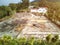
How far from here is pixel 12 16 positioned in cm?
361

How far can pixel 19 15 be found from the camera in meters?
3.60

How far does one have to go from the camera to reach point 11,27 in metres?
3.53

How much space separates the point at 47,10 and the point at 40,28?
0.90 ft

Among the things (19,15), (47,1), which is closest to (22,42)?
(19,15)

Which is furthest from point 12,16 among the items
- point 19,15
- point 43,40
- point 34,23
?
point 43,40

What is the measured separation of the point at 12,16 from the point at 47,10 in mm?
483

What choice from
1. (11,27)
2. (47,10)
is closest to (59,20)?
(47,10)

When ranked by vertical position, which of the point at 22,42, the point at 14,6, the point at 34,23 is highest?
the point at 14,6

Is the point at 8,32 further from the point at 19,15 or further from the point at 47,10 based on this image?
the point at 47,10

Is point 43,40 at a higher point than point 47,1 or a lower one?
lower

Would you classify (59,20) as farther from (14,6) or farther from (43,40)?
(14,6)

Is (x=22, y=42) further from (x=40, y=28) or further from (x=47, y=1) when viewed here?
(x=47, y=1)

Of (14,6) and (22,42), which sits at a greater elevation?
(14,6)

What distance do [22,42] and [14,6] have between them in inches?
20.4
